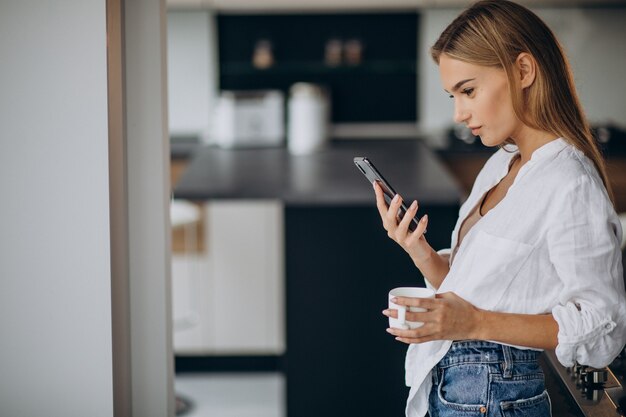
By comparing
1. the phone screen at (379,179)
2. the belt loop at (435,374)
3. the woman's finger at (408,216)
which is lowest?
the belt loop at (435,374)

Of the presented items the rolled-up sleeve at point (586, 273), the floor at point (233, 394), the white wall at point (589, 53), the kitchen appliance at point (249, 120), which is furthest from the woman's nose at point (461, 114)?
the white wall at point (589, 53)

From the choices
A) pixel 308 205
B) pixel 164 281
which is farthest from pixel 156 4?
pixel 308 205

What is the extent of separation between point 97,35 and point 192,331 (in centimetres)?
304

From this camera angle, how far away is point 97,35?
1422 millimetres

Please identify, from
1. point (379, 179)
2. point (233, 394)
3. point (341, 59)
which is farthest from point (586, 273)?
point (341, 59)

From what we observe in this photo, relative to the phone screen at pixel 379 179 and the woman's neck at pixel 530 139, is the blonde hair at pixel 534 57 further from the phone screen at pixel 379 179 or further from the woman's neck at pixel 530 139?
the phone screen at pixel 379 179

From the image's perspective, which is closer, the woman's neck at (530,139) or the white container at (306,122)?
the woman's neck at (530,139)

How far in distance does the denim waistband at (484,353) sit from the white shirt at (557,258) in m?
0.02

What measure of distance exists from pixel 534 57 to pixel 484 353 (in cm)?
49

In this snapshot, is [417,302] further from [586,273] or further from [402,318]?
[586,273]

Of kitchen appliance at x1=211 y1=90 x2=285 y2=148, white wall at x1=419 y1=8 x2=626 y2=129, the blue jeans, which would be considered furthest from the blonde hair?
white wall at x1=419 y1=8 x2=626 y2=129

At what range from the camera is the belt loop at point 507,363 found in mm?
1450

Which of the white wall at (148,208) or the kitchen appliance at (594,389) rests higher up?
the white wall at (148,208)

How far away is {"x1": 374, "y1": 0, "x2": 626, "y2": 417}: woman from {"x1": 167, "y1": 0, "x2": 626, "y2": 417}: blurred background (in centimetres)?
157
